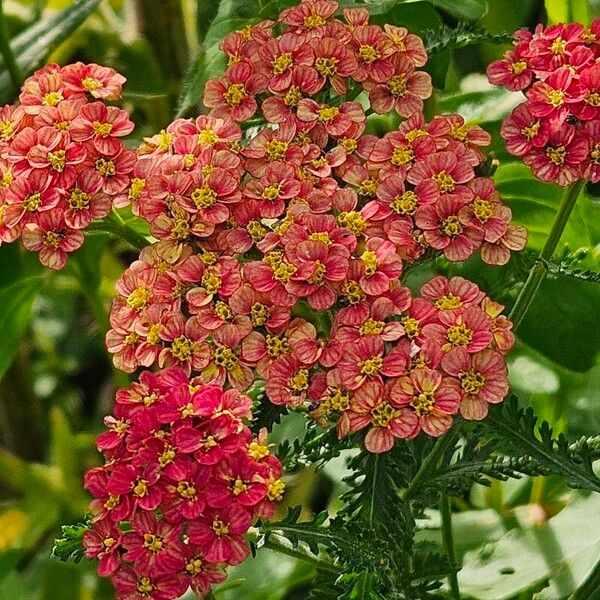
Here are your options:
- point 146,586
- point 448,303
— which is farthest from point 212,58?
point 146,586

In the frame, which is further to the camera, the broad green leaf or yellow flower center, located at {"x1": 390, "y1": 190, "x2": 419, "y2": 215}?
the broad green leaf

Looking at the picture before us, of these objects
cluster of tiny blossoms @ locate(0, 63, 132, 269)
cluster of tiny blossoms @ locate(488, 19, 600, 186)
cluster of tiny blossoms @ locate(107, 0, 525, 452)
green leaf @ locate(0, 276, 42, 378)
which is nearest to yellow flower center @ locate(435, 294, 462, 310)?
cluster of tiny blossoms @ locate(107, 0, 525, 452)

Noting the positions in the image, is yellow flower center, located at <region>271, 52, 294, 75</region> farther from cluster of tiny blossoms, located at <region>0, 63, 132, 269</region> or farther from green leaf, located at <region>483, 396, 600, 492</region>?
green leaf, located at <region>483, 396, 600, 492</region>

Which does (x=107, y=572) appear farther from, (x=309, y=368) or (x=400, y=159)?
(x=400, y=159)

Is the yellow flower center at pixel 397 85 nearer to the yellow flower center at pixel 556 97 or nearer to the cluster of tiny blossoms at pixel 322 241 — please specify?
the cluster of tiny blossoms at pixel 322 241

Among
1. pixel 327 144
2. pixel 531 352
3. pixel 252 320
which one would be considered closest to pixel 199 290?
pixel 252 320

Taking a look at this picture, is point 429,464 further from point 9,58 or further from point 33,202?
point 9,58
